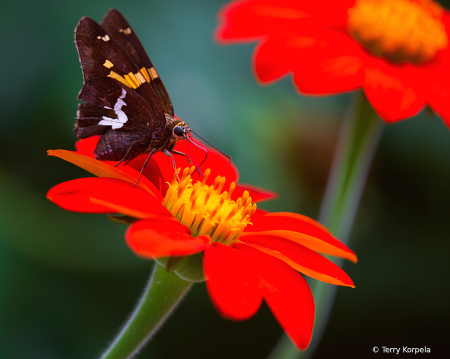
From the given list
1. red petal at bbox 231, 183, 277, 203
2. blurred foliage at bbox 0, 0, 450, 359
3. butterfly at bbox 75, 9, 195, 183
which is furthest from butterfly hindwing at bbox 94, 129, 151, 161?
blurred foliage at bbox 0, 0, 450, 359

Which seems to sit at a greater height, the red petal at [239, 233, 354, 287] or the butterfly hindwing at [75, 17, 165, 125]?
the butterfly hindwing at [75, 17, 165, 125]

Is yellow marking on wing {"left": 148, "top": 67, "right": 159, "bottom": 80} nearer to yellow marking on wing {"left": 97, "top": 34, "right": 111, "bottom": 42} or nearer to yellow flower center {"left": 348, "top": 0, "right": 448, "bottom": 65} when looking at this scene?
yellow marking on wing {"left": 97, "top": 34, "right": 111, "bottom": 42}

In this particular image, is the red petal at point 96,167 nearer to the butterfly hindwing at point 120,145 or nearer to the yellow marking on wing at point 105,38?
the butterfly hindwing at point 120,145

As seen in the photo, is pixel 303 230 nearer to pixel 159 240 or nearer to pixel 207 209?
→ pixel 207 209

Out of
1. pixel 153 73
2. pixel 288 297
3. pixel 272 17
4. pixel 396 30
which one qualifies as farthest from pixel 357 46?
pixel 288 297

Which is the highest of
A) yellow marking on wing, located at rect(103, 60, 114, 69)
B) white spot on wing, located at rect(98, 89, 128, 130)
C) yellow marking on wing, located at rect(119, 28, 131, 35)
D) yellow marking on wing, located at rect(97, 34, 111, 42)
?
yellow marking on wing, located at rect(97, 34, 111, 42)

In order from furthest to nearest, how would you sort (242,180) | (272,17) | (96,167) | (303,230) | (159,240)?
(242,180)
(272,17)
(303,230)
(96,167)
(159,240)
